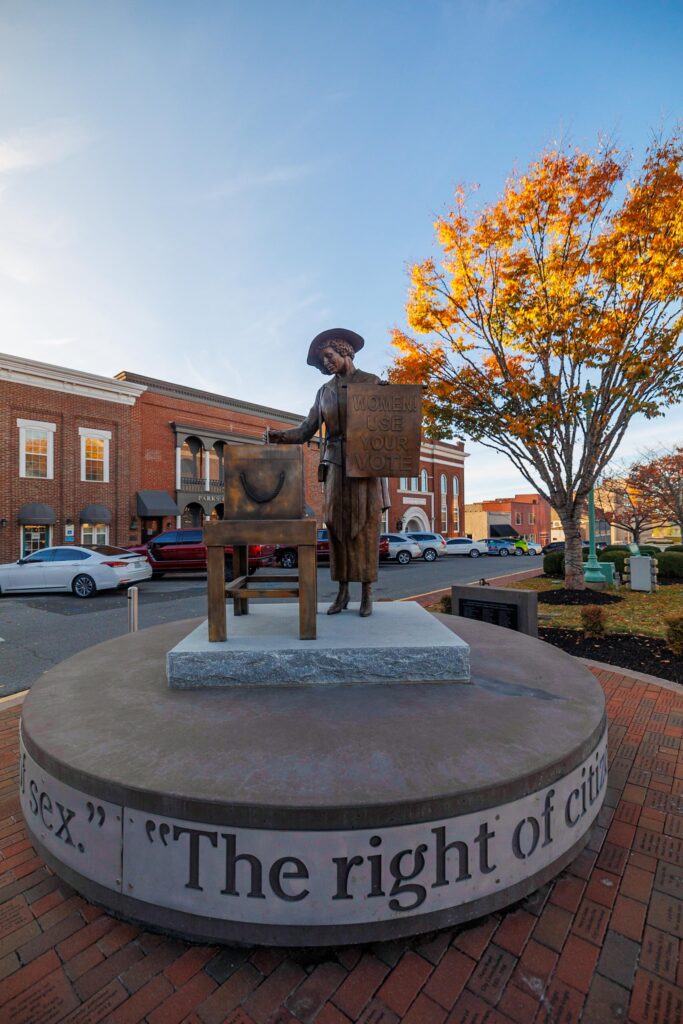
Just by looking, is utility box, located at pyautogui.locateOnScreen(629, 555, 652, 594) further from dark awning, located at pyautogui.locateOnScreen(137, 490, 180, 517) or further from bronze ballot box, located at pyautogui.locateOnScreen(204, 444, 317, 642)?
dark awning, located at pyautogui.locateOnScreen(137, 490, 180, 517)

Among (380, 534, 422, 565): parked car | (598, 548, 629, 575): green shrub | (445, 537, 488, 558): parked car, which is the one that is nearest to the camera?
(598, 548, 629, 575): green shrub

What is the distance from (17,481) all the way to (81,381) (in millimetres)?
5076

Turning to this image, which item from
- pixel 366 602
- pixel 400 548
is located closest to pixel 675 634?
pixel 366 602

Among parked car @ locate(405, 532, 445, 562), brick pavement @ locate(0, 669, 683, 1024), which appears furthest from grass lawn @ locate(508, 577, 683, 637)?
parked car @ locate(405, 532, 445, 562)

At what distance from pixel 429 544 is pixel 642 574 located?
14.3 metres

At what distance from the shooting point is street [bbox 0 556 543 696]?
631 centimetres

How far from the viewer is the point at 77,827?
202 centimetres

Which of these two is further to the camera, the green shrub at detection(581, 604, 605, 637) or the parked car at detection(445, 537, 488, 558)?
the parked car at detection(445, 537, 488, 558)

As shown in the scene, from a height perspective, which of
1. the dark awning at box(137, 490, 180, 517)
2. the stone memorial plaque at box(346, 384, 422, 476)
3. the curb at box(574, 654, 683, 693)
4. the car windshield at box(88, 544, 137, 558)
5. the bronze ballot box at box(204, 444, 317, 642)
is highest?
the dark awning at box(137, 490, 180, 517)

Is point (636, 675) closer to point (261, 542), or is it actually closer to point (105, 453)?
point (261, 542)

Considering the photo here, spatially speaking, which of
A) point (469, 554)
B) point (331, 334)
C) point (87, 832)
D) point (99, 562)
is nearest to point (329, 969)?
point (87, 832)

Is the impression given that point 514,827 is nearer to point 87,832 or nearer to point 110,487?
point 87,832

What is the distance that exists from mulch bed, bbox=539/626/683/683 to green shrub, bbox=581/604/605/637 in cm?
9

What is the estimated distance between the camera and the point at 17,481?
19234mm
